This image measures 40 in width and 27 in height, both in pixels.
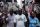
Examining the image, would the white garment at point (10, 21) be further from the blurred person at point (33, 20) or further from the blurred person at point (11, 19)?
the blurred person at point (33, 20)

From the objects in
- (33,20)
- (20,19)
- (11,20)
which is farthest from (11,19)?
(33,20)

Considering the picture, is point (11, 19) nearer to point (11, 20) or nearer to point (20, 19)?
point (11, 20)

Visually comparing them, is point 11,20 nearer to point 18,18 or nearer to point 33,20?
point 18,18

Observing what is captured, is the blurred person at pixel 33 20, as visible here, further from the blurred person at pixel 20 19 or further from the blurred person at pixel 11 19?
the blurred person at pixel 11 19

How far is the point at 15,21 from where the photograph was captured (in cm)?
141

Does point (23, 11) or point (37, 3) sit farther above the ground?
point (37, 3)

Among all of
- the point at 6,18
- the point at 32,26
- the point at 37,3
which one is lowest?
the point at 32,26

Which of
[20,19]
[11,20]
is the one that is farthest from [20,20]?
[11,20]

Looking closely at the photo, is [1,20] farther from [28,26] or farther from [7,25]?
[28,26]

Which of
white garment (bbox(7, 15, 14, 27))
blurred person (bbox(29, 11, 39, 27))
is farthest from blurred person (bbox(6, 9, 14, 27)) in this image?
blurred person (bbox(29, 11, 39, 27))

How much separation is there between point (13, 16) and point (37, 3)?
15.0 inches

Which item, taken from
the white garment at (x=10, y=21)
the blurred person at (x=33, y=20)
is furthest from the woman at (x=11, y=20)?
the blurred person at (x=33, y=20)

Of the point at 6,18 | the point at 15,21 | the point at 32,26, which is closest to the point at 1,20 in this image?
the point at 6,18

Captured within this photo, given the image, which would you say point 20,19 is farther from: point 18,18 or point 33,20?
point 33,20
